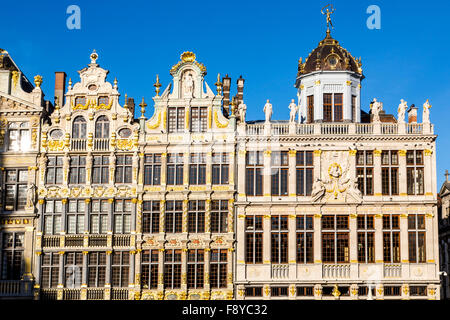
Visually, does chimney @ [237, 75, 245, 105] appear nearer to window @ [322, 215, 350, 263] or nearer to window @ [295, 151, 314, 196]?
window @ [295, 151, 314, 196]

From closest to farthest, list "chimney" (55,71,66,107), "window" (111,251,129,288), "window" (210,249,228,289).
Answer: "window" (210,249,228,289), "window" (111,251,129,288), "chimney" (55,71,66,107)

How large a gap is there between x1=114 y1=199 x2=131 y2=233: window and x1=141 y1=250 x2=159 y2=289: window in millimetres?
1832

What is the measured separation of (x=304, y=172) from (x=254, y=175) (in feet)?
9.53

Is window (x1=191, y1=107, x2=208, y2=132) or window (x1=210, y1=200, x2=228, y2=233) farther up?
window (x1=191, y1=107, x2=208, y2=132)

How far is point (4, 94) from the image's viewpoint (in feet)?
137

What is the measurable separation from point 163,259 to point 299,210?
826 cm

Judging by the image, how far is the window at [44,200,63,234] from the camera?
40625 mm

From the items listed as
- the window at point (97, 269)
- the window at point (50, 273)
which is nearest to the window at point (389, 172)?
the window at point (97, 269)

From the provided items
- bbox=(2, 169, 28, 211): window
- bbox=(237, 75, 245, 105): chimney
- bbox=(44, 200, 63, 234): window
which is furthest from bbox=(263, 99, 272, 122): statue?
bbox=(2, 169, 28, 211): window

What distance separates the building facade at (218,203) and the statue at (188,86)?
100 mm
